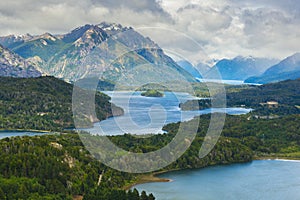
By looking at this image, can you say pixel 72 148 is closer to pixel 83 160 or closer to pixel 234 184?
pixel 83 160

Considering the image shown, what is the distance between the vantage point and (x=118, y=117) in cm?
11450

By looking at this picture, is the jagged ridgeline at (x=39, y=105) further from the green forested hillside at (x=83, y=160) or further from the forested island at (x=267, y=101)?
the green forested hillside at (x=83, y=160)

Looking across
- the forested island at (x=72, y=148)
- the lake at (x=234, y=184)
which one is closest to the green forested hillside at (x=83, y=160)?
the forested island at (x=72, y=148)

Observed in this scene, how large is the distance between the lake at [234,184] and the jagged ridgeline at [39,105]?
4965 cm

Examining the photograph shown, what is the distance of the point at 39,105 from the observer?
379 feet

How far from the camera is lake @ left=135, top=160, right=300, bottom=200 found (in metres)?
47.9

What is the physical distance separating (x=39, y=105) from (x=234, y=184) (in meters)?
74.2

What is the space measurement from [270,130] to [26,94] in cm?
6769

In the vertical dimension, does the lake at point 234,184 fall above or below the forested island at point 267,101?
below

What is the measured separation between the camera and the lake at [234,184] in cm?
4794

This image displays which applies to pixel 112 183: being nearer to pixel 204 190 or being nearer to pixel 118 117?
pixel 204 190

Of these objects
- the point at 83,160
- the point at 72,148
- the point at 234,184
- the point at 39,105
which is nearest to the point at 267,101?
the point at 39,105

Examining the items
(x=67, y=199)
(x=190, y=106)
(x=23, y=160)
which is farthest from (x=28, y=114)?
(x=67, y=199)

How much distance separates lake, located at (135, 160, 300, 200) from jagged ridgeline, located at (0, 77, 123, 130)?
49.7 metres
